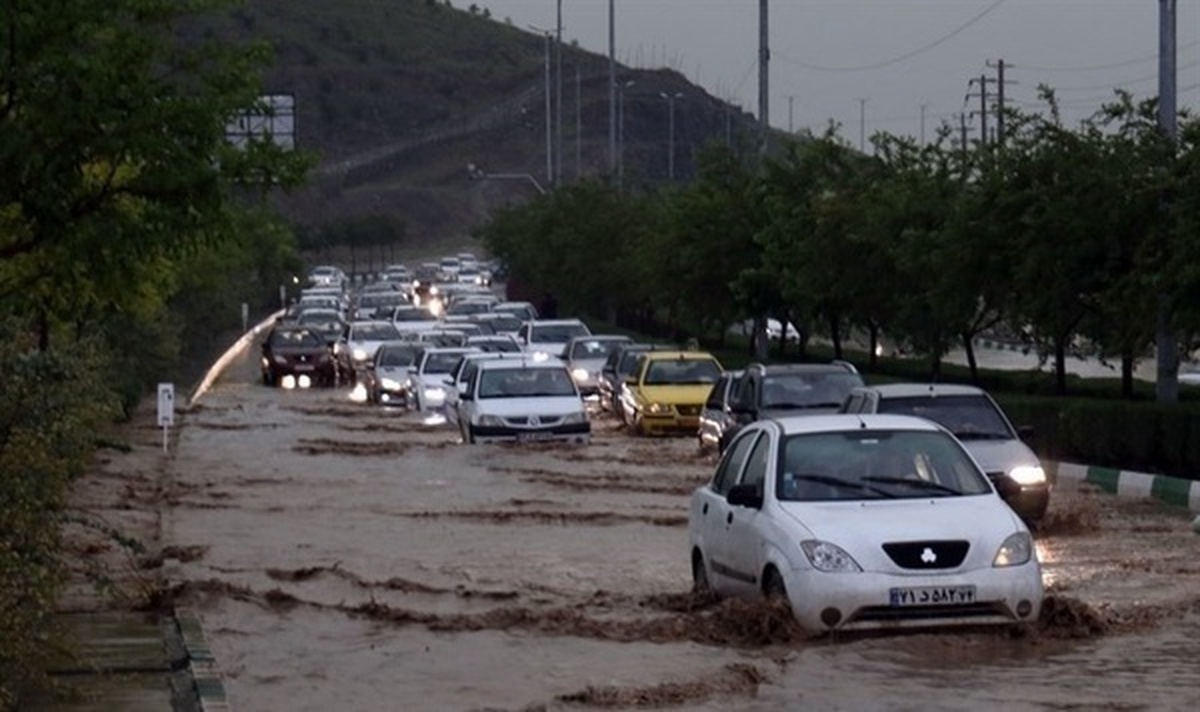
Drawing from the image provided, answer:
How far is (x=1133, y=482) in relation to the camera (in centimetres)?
2839

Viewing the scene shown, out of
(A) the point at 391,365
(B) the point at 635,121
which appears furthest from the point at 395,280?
(A) the point at 391,365

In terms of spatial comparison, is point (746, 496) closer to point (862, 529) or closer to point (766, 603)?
point (766, 603)

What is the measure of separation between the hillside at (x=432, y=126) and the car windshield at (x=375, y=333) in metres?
92.8

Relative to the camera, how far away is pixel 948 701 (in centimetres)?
1266

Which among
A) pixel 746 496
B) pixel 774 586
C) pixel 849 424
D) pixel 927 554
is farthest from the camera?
pixel 849 424

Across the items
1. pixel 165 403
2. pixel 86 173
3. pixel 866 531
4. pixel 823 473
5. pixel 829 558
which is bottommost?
pixel 165 403

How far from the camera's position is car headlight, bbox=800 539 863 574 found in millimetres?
14344

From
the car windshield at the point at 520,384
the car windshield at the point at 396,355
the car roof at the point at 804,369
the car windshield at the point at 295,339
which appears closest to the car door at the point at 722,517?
the car roof at the point at 804,369

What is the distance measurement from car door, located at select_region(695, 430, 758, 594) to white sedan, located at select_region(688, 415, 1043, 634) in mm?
17

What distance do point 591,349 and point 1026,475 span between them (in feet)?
97.9

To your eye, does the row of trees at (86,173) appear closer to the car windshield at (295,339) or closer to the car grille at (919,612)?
the car grille at (919,612)

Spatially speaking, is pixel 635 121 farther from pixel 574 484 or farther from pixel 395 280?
pixel 574 484

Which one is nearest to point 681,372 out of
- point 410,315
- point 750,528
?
point 750,528

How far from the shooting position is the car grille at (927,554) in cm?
1442
